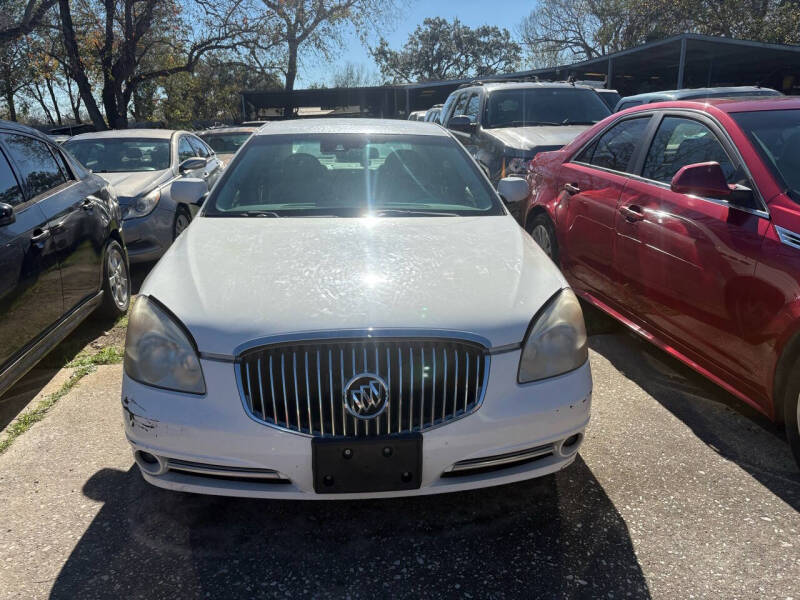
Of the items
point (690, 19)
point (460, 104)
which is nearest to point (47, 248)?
point (460, 104)

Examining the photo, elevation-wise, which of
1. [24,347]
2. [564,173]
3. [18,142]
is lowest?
[24,347]

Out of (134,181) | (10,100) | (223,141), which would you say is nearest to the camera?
(134,181)

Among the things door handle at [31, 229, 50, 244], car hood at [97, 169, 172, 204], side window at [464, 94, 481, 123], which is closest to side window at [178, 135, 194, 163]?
car hood at [97, 169, 172, 204]

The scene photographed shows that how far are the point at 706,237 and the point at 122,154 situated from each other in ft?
22.4

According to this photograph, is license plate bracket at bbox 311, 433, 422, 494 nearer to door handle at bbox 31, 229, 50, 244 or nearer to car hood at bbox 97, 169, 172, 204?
door handle at bbox 31, 229, 50, 244

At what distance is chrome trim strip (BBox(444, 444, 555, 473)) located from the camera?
2.32 m

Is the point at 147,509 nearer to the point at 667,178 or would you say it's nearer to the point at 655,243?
the point at 655,243

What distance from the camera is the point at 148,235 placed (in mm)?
6547

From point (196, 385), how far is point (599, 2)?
143 ft

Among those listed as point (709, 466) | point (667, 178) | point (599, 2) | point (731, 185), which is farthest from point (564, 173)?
point (599, 2)

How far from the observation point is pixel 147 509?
8.97 ft

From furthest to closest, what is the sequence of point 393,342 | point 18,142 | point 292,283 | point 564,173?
1. point 564,173
2. point 18,142
3. point 292,283
4. point 393,342

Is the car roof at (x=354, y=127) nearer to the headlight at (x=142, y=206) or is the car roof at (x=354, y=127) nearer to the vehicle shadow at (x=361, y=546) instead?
the vehicle shadow at (x=361, y=546)

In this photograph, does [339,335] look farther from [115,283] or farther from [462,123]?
[462,123]
